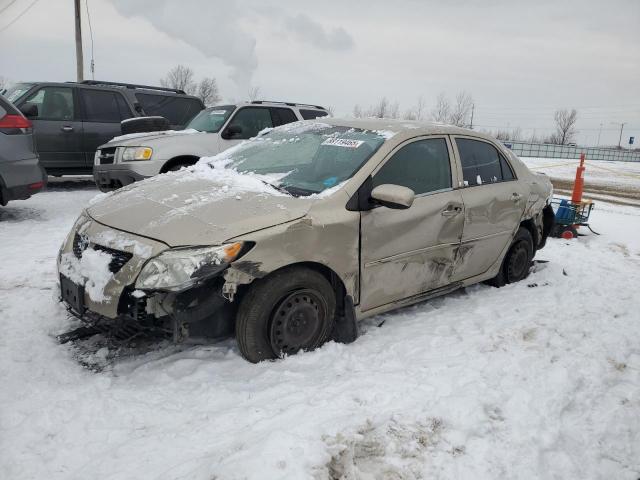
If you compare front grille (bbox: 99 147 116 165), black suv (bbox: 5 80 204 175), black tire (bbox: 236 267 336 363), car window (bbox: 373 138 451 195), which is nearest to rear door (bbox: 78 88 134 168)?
black suv (bbox: 5 80 204 175)

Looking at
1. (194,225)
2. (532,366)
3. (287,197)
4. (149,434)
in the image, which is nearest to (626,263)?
(532,366)

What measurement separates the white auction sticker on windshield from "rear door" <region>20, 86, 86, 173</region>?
695cm

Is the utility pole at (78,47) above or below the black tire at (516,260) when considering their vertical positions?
above

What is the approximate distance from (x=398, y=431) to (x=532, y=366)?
4.39 feet

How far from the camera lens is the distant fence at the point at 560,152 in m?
47.3

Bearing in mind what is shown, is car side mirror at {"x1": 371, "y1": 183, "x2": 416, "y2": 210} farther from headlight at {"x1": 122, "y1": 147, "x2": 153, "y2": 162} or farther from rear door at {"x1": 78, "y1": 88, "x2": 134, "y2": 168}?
rear door at {"x1": 78, "y1": 88, "x2": 134, "y2": 168}

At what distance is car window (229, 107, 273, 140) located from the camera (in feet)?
28.6

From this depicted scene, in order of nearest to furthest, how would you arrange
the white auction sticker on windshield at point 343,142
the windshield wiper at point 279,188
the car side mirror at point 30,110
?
the windshield wiper at point 279,188 → the white auction sticker on windshield at point 343,142 → the car side mirror at point 30,110

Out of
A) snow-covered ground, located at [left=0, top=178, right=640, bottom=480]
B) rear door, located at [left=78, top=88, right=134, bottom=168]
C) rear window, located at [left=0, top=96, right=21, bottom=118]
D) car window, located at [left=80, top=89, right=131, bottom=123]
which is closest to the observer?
snow-covered ground, located at [left=0, top=178, right=640, bottom=480]

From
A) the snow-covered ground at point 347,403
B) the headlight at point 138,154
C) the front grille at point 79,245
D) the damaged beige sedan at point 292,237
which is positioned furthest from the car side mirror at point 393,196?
the headlight at point 138,154

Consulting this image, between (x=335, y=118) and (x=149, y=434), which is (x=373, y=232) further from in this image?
(x=149, y=434)

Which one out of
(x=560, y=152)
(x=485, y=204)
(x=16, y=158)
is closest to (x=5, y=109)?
(x=16, y=158)

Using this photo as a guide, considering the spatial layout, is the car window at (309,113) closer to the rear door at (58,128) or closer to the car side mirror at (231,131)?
the car side mirror at (231,131)

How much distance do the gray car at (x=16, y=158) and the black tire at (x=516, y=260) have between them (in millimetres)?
5973
